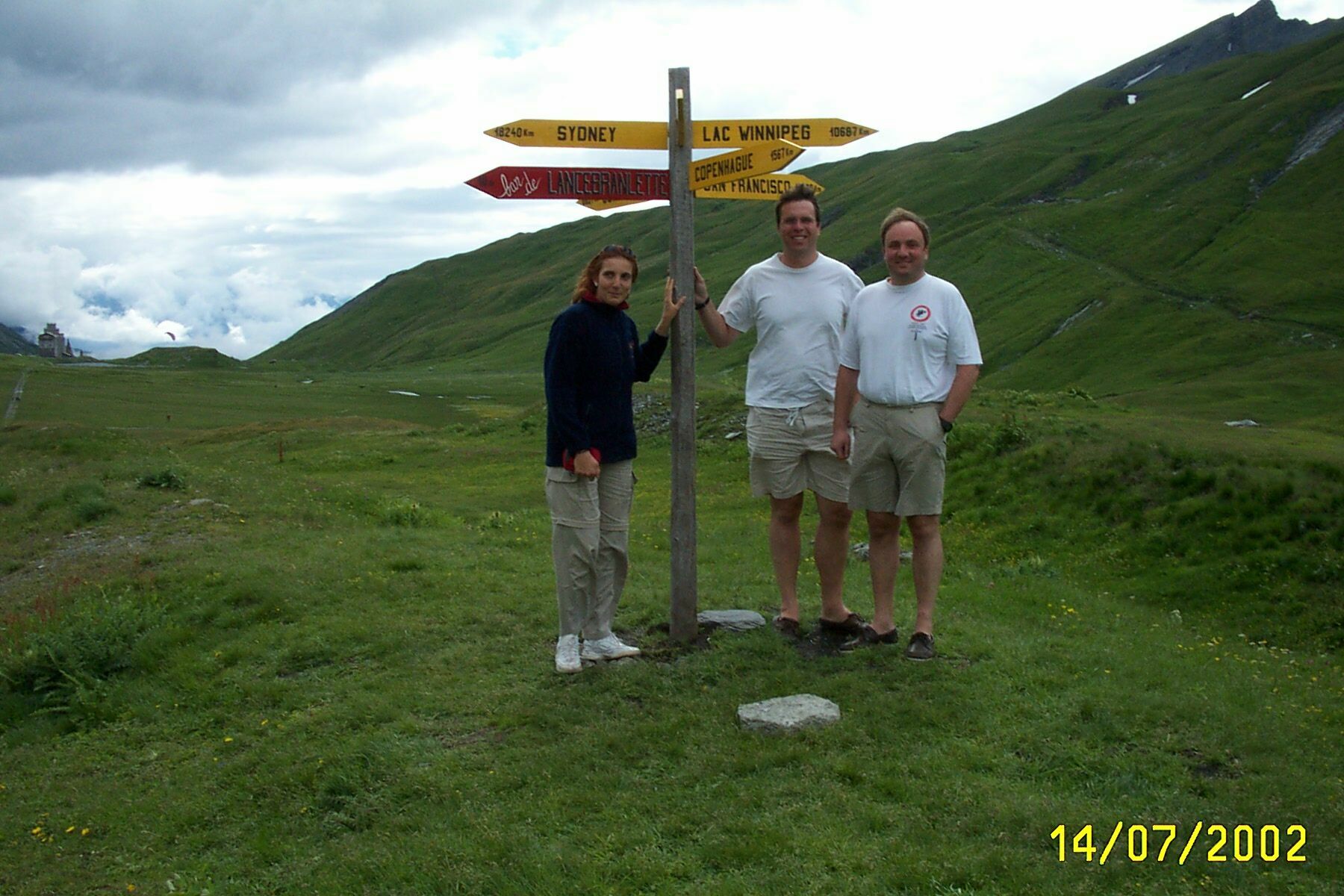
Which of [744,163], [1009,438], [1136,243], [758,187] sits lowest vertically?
[1009,438]

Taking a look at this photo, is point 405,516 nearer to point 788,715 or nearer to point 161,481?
point 161,481

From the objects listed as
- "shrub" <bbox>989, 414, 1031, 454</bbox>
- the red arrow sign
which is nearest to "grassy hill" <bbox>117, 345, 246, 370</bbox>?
"shrub" <bbox>989, 414, 1031, 454</bbox>

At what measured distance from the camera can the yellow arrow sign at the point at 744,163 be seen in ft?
22.9

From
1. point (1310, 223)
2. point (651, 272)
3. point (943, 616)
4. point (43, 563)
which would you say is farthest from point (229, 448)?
point (651, 272)

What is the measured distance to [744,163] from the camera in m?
7.17

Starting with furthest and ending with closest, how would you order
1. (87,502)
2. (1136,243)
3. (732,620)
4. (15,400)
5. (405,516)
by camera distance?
(1136,243)
(15,400)
(405,516)
(87,502)
(732,620)

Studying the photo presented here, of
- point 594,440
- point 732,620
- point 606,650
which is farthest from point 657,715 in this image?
point 594,440

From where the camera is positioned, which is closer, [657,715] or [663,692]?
[657,715]

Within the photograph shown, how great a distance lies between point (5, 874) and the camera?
5.45 meters

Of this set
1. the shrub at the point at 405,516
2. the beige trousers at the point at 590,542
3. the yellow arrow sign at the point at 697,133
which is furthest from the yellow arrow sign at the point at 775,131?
the shrub at the point at 405,516

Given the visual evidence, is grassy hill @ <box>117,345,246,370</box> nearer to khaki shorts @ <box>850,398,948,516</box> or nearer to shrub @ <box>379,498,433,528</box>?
shrub @ <box>379,498,433,528</box>

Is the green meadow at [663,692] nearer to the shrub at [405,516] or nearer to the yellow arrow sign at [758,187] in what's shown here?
the shrub at [405,516]

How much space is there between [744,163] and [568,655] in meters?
3.73
